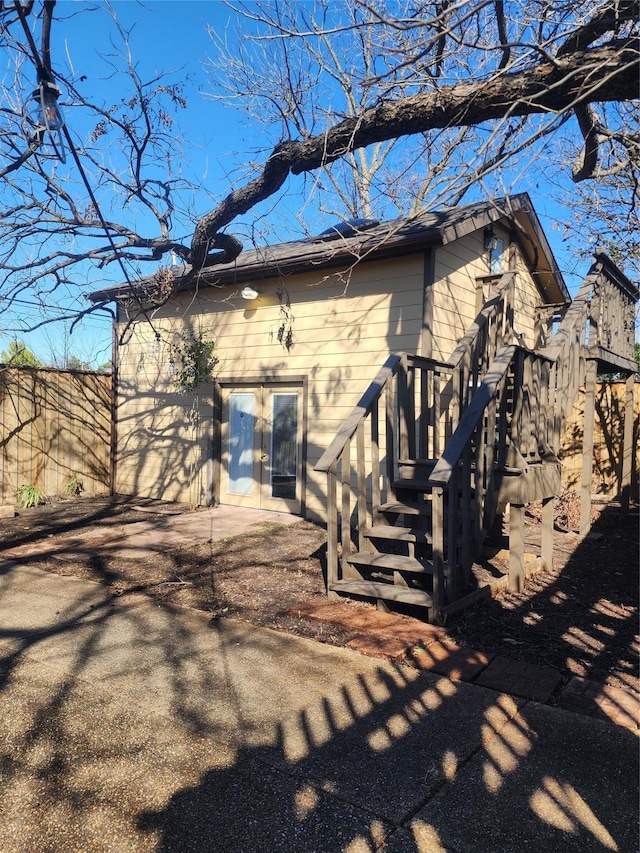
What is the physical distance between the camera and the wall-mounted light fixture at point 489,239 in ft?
28.1

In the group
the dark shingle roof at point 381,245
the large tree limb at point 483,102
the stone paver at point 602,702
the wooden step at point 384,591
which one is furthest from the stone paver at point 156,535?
the stone paver at point 602,702

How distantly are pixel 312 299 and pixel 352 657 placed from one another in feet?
18.2

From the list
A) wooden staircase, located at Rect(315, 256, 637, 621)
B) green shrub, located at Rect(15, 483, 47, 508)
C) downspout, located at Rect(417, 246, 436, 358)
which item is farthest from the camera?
green shrub, located at Rect(15, 483, 47, 508)

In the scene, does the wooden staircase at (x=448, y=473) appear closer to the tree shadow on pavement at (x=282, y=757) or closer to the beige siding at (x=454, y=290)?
the beige siding at (x=454, y=290)

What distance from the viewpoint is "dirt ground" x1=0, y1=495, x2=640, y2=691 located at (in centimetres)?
392

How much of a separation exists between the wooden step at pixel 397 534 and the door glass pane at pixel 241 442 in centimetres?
417

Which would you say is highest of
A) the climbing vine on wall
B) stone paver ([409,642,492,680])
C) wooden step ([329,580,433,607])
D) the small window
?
the small window

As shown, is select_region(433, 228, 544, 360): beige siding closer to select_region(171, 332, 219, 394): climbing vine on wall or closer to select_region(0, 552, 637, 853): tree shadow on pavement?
select_region(171, 332, 219, 394): climbing vine on wall

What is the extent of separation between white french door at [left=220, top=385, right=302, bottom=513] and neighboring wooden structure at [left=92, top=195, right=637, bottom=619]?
27 millimetres

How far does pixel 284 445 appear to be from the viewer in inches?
340

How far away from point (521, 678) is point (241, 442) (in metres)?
6.38

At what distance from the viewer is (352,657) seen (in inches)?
146

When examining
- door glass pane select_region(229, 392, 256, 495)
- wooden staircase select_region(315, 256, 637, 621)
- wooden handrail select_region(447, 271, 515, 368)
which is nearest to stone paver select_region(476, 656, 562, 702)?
wooden staircase select_region(315, 256, 637, 621)

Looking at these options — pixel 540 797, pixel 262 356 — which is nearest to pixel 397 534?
pixel 540 797
